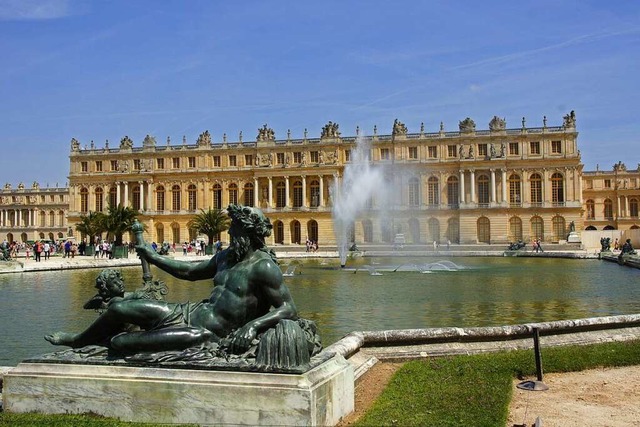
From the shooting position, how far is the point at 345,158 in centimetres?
6869

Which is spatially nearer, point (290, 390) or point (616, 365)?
point (290, 390)

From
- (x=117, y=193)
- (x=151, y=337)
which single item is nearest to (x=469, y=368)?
(x=151, y=337)

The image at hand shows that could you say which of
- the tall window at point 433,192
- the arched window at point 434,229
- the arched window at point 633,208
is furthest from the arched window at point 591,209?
the arched window at point 434,229

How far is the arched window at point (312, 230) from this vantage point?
69.9 m

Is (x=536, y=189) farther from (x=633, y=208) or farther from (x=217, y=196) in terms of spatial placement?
(x=217, y=196)

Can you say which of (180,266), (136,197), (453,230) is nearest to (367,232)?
(453,230)

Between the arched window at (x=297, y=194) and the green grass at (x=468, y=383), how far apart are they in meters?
62.0

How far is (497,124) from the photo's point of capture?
6575 centimetres

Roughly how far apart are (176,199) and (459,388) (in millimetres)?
70345

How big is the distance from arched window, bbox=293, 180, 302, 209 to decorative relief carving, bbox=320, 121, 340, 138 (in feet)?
19.6

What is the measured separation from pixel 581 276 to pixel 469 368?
19256 mm

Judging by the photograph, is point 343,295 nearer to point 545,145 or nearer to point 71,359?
point 71,359

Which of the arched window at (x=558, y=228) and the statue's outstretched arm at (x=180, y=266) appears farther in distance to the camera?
the arched window at (x=558, y=228)

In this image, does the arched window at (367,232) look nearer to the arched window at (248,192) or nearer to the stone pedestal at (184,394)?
the arched window at (248,192)
